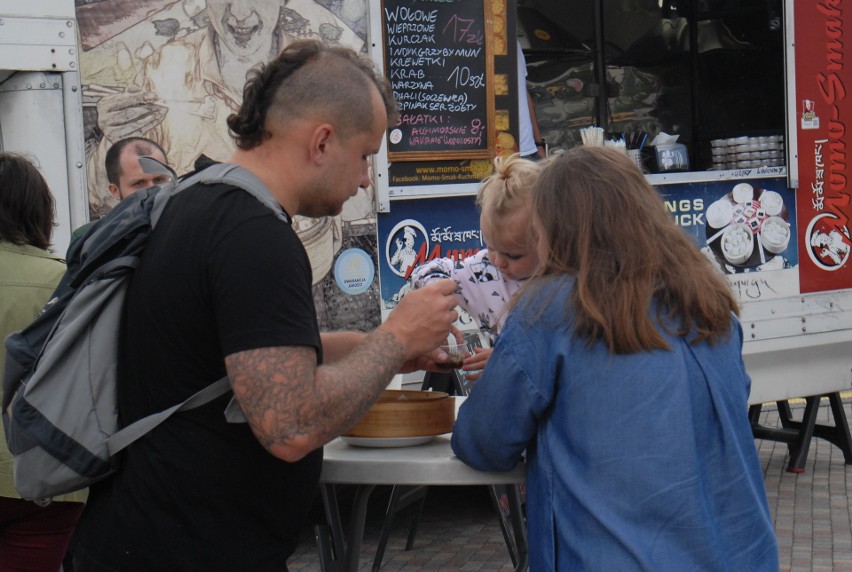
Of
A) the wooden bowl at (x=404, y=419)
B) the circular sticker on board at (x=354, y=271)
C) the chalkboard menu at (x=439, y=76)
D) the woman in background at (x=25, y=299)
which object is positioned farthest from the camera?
the chalkboard menu at (x=439, y=76)

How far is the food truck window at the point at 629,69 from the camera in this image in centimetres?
758

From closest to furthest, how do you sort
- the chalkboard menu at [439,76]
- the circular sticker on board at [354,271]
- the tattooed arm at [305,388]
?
the tattooed arm at [305,388]
the circular sticker on board at [354,271]
the chalkboard menu at [439,76]

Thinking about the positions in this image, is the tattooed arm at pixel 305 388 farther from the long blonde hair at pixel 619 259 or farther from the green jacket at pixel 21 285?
the green jacket at pixel 21 285

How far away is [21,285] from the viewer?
315 cm

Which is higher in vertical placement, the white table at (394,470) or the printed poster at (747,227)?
the printed poster at (747,227)

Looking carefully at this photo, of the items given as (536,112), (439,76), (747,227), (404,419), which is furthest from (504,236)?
(536,112)

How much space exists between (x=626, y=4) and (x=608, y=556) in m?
6.48

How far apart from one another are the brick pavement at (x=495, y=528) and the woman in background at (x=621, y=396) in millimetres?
2980

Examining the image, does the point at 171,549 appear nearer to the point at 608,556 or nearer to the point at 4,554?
the point at 608,556

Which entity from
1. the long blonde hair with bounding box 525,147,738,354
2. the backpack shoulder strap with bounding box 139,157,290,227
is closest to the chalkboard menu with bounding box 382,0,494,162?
the long blonde hair with bounding box 525,147,738,354

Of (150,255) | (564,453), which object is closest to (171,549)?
(150,255)

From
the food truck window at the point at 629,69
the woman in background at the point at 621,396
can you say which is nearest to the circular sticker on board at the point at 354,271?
Result: the woman in background at the point at 621,396

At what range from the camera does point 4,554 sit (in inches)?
122

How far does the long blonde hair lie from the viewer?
2115 millimetres
